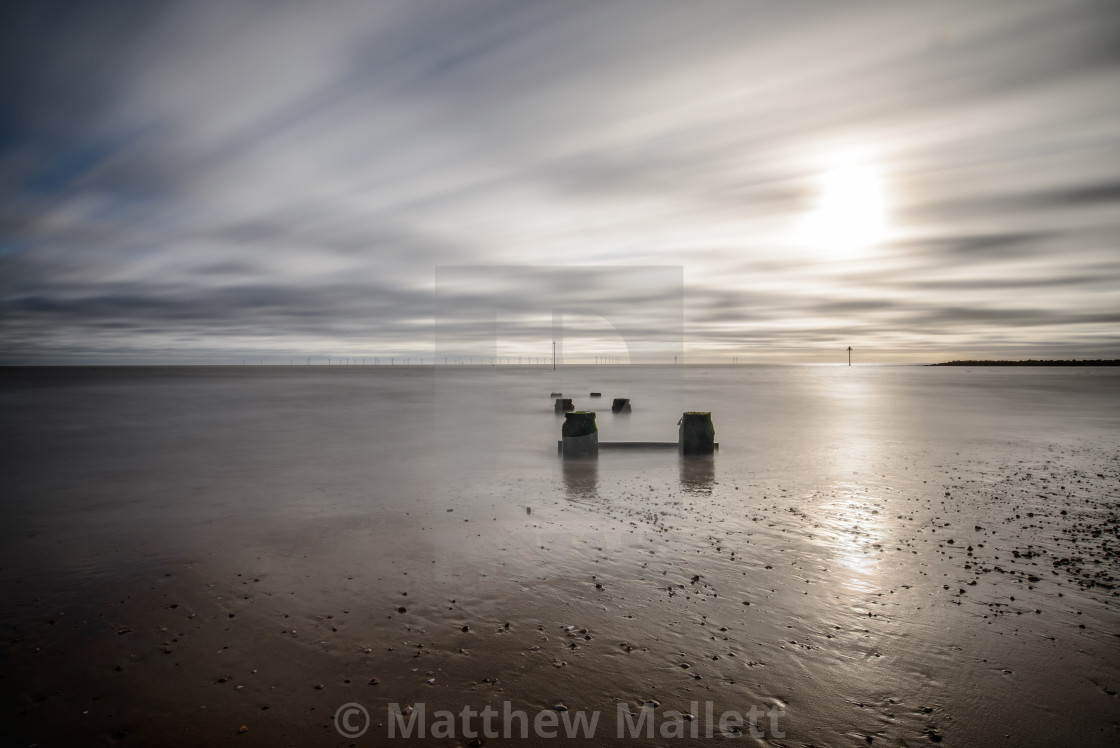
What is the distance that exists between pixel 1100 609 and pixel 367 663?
29.5ft

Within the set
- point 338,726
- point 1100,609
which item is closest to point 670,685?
point 338,726

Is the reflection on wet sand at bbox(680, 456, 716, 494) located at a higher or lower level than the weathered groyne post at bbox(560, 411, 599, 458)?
lower

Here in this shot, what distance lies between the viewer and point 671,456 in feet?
63.3

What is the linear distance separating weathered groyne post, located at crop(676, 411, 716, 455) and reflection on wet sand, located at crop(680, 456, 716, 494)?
368 millimetres

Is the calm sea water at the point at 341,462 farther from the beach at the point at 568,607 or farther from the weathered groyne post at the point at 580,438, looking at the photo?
the weathered groyne post at the point at 580,438

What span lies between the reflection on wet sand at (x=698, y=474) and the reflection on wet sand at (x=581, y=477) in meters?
2.40

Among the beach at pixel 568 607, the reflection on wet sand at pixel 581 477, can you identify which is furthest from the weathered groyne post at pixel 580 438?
the beach at pixel 568 607

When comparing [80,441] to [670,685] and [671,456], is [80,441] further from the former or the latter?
[670,685]

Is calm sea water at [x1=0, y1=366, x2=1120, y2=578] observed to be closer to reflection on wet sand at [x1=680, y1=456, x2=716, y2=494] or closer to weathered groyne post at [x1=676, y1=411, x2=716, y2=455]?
reflection on wet sand at [x1=680, y1=456, x2=716, y2=494]

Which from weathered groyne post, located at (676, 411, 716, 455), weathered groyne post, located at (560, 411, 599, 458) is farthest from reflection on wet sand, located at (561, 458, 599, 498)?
weathered groyne post, located at (676, 411, 716, 455)

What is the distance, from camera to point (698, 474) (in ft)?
53.1

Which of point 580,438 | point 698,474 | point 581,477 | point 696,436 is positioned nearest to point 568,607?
point 581,477

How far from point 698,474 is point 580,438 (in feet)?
15.0

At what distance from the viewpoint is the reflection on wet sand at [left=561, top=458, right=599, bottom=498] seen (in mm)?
13988
